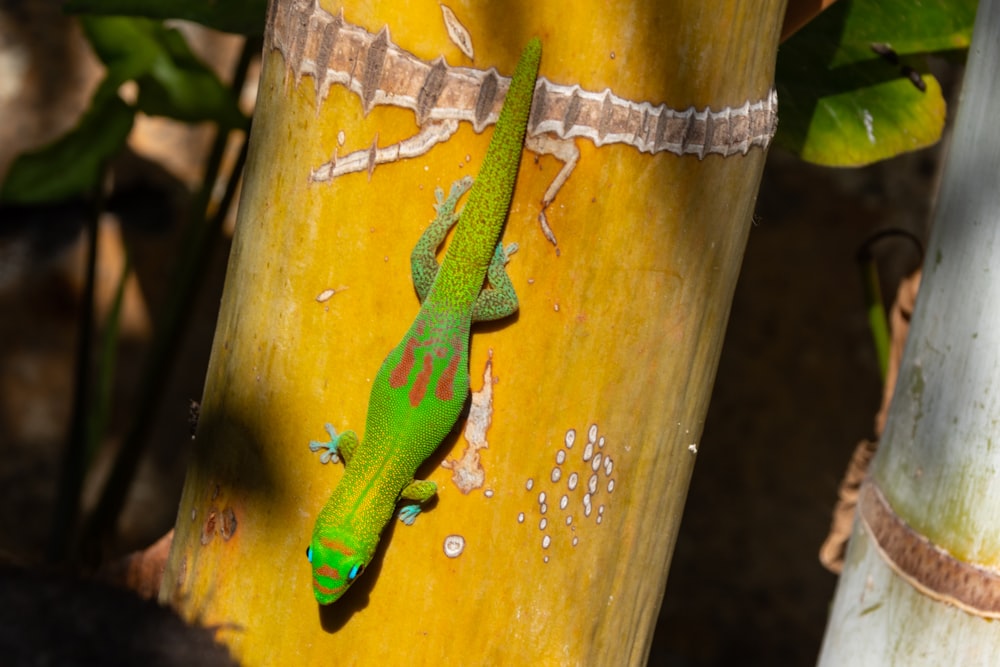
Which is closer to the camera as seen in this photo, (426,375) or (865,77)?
(426,375)

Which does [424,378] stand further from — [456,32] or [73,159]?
[73,159]

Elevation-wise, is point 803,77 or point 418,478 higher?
point 803,77

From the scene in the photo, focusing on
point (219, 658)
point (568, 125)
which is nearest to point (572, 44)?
point (568, 125)

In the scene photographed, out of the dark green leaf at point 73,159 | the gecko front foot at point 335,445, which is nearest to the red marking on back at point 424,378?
the gecko front foot at point 335,445

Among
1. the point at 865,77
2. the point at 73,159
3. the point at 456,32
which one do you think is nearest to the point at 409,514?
the point at 456,32

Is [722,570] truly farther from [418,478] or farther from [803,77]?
[418,478]

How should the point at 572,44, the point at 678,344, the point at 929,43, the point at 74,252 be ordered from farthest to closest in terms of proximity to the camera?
the point at 74,252 → the point at 929,43 → the point at 678,344 → the point at 572,44

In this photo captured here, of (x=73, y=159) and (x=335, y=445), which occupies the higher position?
(x=73, y=159)

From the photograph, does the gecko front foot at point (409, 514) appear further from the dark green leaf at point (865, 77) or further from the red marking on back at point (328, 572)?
the dark green leaf at point (865, 77)
